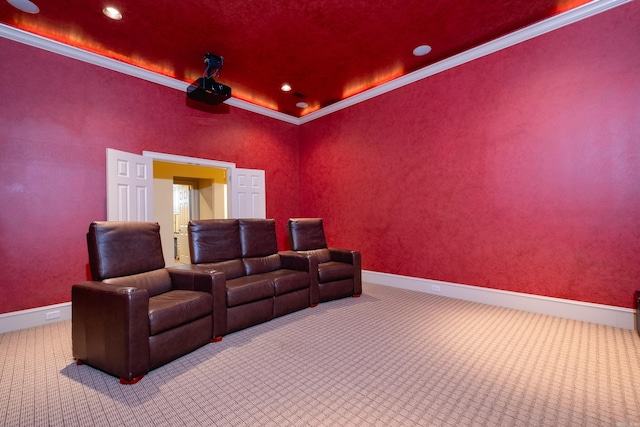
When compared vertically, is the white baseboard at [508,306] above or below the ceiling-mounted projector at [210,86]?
below

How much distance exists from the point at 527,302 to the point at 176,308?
12.6 ft

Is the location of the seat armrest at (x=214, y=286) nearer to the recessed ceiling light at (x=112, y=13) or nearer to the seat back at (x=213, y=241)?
the seat back at (x=213, y=241)

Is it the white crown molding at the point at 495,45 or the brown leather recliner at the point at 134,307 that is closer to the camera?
the brown leather recliner at the point at 134,307

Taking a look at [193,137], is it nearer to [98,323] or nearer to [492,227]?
[98,323]

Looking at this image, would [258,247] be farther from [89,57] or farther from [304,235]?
[89,57]

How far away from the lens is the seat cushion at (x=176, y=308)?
2.20 metres

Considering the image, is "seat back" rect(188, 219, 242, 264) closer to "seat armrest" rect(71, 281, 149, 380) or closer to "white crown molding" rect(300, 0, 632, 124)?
"seat armrest" rect(71, 281, 149, 380)

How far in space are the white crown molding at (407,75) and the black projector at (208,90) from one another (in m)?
0.69

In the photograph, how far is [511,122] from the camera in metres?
3.60

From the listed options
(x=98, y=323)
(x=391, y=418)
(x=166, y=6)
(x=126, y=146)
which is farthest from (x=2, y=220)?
(x=391, y=418)

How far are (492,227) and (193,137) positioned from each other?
4647mm

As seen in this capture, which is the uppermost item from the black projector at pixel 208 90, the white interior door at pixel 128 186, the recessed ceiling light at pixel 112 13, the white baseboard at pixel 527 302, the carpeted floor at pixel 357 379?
the recessed ceiling light at pixel 112 13

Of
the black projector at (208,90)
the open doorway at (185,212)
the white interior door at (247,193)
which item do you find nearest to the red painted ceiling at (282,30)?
the black projector at (208,90)

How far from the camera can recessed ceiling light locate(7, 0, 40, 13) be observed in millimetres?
2832
